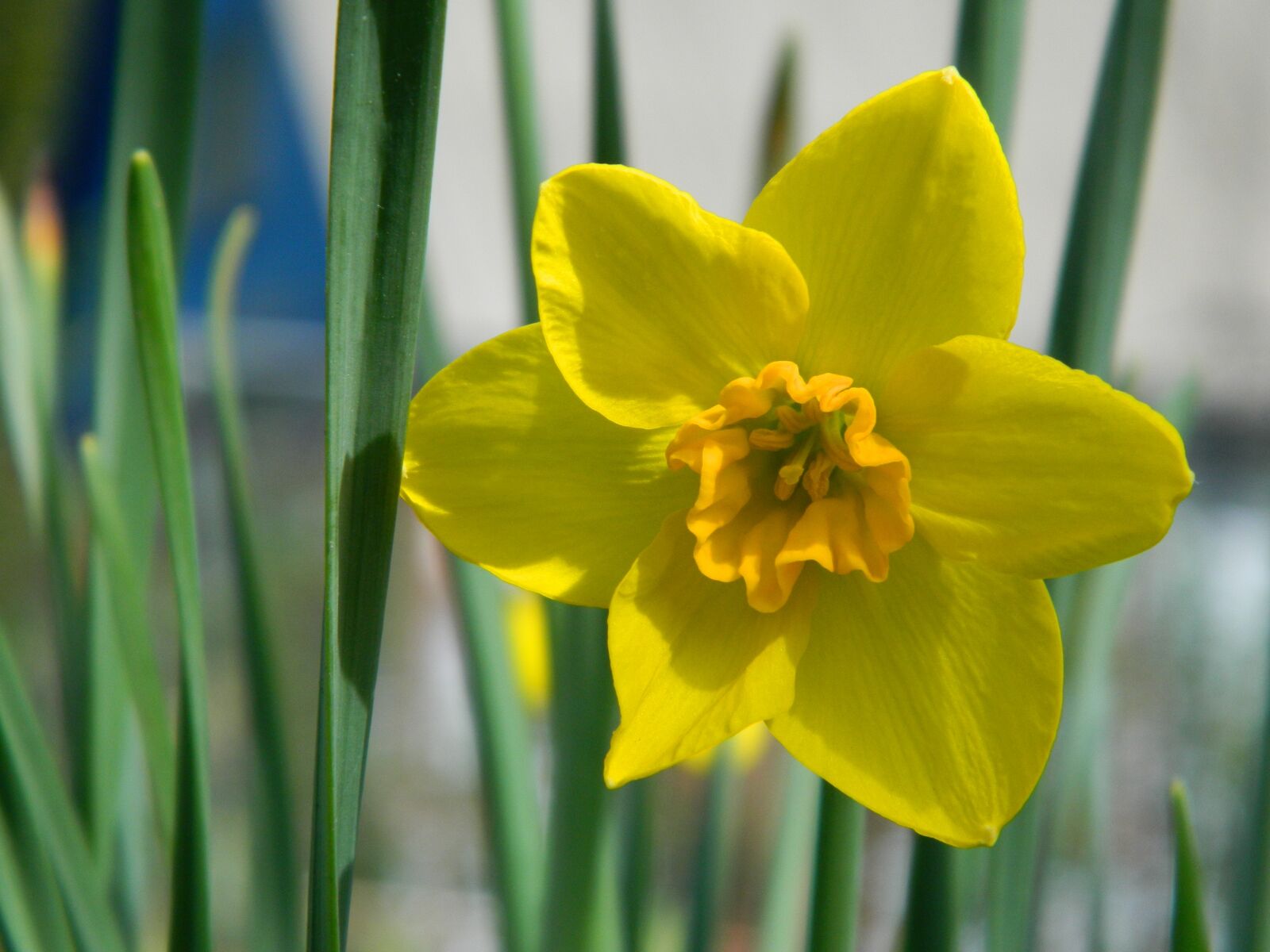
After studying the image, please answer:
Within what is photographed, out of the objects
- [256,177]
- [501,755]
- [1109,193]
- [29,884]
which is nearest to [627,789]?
[501,755]

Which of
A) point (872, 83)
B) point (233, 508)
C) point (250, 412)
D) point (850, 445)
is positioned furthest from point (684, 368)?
point (872, 83)

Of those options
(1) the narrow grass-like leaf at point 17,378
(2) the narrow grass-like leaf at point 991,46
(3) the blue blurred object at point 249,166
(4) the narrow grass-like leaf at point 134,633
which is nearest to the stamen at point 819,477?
(2) the narrow grass-like leaf at point 991,46

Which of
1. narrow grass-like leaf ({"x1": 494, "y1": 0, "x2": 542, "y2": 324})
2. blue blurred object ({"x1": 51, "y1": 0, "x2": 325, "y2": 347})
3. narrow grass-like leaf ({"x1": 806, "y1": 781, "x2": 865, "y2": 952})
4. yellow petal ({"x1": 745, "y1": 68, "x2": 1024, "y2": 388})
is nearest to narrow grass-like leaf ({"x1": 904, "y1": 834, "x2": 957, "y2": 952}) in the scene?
narrow grass-like leaf ({"x1": 806, "y1": 781, "x2": 865, "y2": 952})

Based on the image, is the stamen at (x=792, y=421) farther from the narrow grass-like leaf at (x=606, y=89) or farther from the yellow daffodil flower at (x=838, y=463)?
the narrow grass-like leaf at (x=606, y=89)

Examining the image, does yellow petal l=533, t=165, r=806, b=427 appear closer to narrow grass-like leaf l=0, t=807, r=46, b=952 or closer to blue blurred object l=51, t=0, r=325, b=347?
narrow grass-like leaf l=0, t=807, r=46, b=952

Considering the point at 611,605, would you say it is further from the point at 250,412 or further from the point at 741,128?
the point at 741,128

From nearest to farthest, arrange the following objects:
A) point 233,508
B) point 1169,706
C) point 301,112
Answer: point 233,508, point 1169,706, point 301,112
